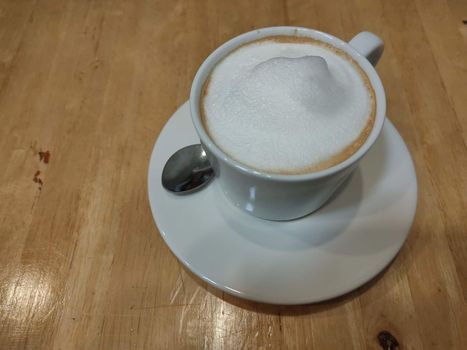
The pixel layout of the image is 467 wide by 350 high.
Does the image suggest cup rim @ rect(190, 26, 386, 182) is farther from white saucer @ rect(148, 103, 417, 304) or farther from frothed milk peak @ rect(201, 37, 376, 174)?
white saucer @ rect(148, 103, 417, 304)

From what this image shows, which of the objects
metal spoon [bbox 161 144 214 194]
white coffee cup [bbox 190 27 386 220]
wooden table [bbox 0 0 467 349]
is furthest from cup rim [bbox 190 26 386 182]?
wooden table [bbox 0 0 467 349]

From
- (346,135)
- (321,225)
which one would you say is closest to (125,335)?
(321,225)

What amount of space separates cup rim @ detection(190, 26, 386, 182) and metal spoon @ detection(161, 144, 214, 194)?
0.52ft

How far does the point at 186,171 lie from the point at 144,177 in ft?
0.48

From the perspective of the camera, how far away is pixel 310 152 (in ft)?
1.68

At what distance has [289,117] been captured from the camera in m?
0.51

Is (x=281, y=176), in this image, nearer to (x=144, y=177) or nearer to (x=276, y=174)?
(x=276, y=174)

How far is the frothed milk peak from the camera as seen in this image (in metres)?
0.51

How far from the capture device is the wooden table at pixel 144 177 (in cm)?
61

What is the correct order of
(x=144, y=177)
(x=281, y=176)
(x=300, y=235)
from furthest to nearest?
1. (x=144, y=177)
2. (x=300, y=235)
3. (x=281, y=176)

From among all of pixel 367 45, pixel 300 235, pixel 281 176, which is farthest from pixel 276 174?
pixel 367 45

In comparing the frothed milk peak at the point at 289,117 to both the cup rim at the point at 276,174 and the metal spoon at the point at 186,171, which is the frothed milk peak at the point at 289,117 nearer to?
the cup rim at the point at 276,174

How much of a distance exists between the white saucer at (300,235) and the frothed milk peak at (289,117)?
17cm

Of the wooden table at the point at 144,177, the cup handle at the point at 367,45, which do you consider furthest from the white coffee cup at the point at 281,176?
the wooden table at the point at 144,177
